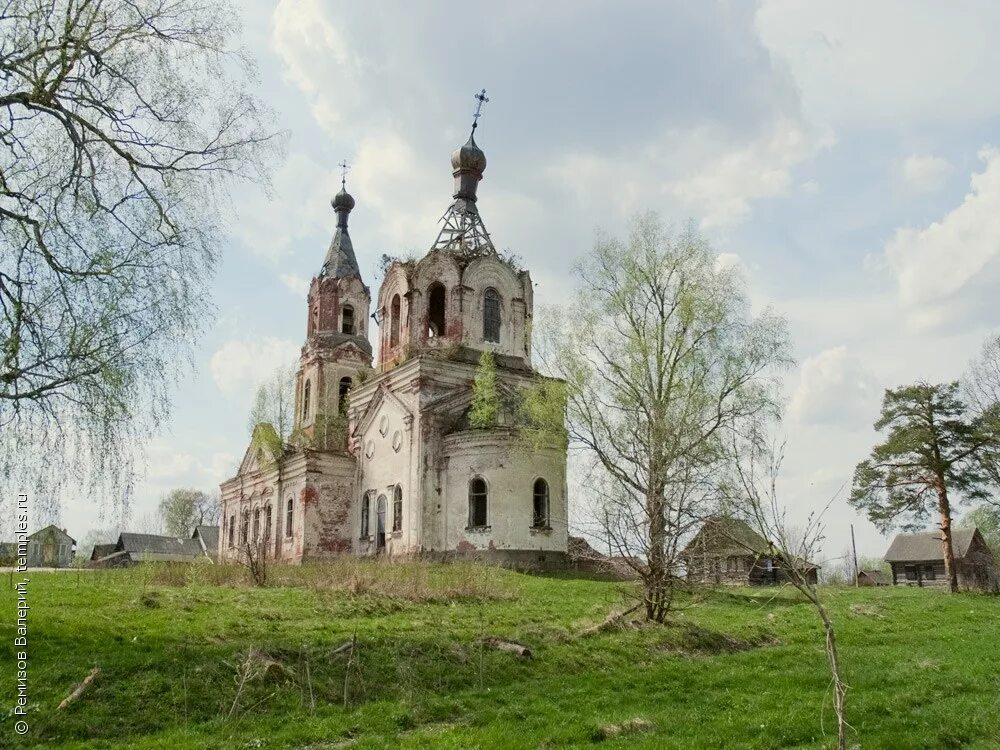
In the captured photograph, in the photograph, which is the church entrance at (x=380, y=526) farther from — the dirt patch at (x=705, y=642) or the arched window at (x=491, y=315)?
the dirt patch at (x=705, y=642)

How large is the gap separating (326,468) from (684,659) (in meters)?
21.3

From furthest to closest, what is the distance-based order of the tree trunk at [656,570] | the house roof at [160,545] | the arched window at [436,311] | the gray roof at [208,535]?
the gray roof at [208,535] → the house roof at [160,545] → the arched window at [436,311] → the tree trunk at [656,570]

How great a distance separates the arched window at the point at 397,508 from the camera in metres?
29.4

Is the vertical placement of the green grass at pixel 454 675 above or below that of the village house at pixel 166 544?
below

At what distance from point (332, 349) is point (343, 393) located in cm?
205

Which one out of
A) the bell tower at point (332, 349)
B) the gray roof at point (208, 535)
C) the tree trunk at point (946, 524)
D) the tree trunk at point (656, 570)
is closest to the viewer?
the tree trunk at point (656, 570)

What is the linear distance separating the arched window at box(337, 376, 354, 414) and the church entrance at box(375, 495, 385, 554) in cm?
790

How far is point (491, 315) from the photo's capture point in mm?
31750

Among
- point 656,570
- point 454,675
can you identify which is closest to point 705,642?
point 656,570

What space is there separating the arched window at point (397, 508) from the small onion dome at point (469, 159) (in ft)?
44.7

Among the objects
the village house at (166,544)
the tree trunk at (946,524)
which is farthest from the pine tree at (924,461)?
the village house at (166,544)

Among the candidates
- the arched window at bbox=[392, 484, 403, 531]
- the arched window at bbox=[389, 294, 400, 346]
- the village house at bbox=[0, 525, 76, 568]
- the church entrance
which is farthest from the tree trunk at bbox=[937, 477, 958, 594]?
the village house at bbox=[0, 525, 76, 568]

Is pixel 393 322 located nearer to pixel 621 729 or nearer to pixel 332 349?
pixel 332 349

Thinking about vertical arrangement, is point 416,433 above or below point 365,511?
above
